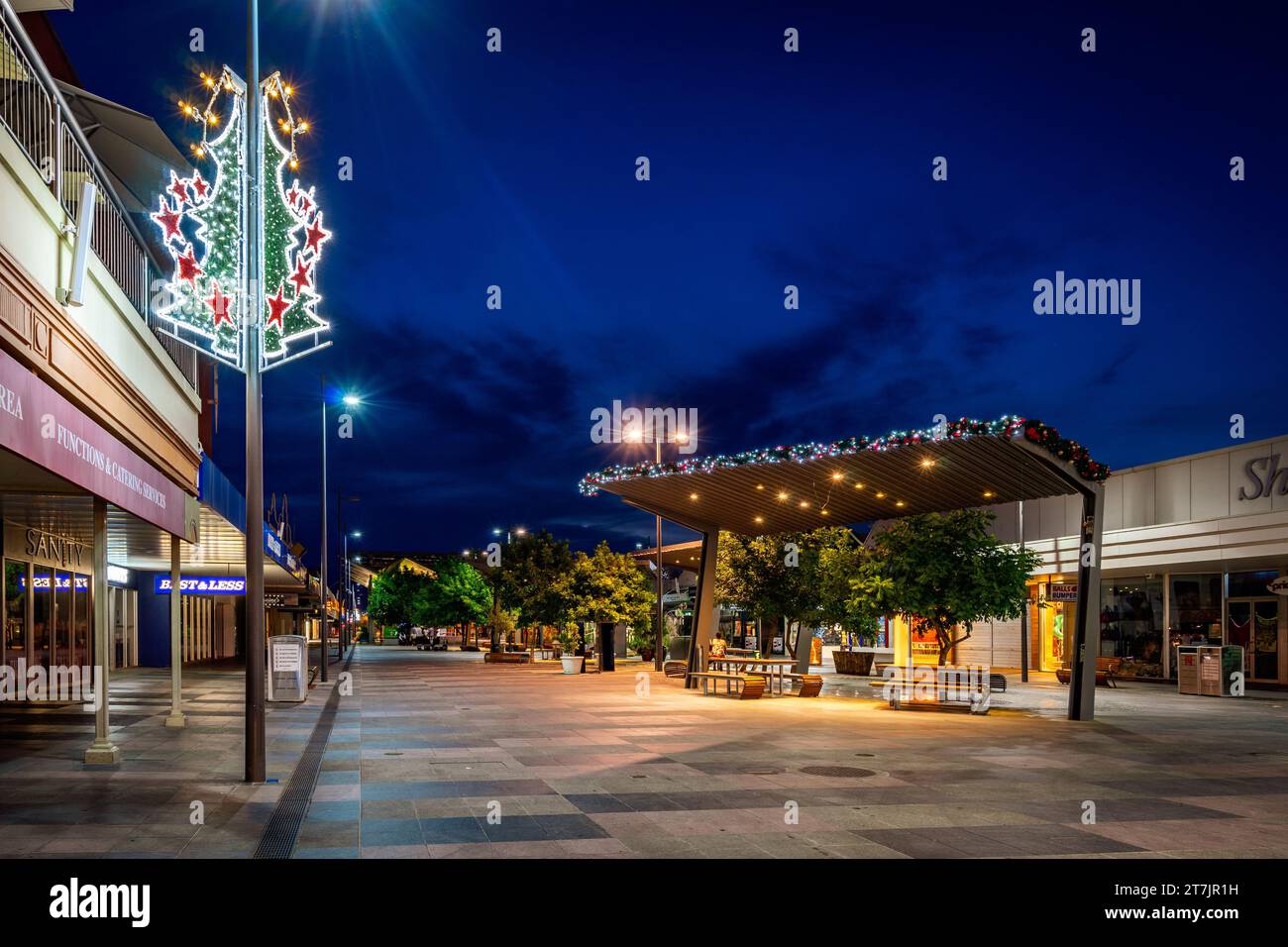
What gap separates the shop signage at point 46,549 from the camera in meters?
18.7

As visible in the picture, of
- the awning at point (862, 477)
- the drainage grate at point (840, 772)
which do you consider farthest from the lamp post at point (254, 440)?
the awning at point (862, 477)

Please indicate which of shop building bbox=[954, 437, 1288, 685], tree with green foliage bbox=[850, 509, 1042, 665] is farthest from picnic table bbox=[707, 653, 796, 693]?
shop building bbox=[954, 437, 1288, 685]

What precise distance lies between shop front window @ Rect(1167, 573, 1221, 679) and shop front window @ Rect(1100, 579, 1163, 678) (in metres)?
0.58

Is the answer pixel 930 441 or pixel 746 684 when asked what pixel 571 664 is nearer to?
pixel 746 684

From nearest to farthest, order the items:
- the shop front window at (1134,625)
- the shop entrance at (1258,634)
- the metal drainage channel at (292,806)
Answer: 1. the metal drainage channel at (292,806)
2. the shop entrance at (1258,634)
3. the shop front window at (1134,625)

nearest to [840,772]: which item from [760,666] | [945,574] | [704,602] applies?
[945,574]

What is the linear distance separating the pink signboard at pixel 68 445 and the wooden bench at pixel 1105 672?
2323cm

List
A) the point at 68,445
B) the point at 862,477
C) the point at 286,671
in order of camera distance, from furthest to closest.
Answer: the point at 286,671 → the point at 862,477 → the point at 68,445

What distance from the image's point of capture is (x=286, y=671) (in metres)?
22.7

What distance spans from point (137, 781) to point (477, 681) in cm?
2186

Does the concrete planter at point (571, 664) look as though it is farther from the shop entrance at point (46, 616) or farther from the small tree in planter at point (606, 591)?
the shop entrance at point (46, 616)

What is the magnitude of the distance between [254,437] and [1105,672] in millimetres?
25628

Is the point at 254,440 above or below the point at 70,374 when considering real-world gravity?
below

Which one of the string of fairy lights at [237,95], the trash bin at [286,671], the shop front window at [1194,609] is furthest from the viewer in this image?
the shop front window at [1194,609]
